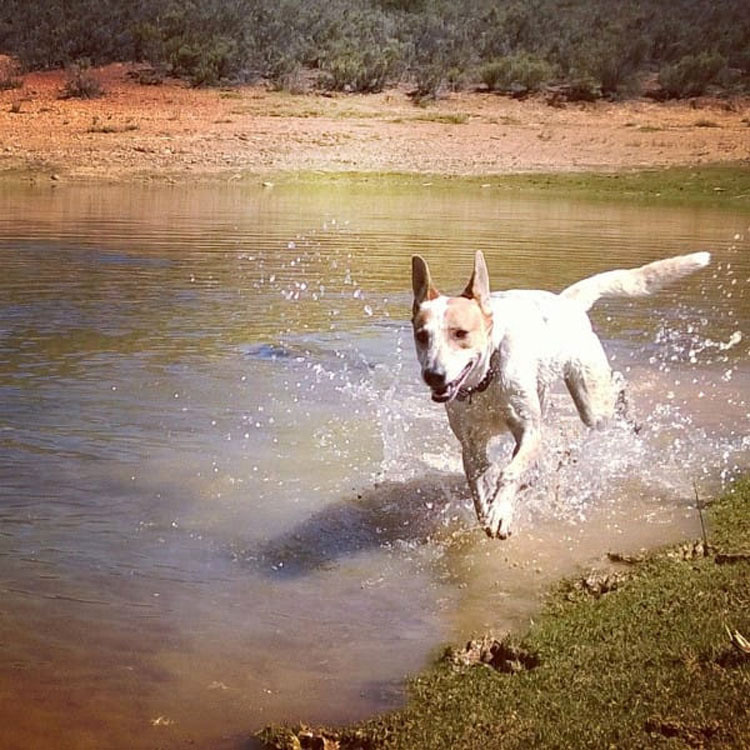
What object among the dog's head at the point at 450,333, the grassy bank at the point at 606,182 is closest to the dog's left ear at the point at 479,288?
the dog's head at the point at 450,333

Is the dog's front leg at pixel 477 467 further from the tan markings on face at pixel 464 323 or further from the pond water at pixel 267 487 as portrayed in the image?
the tan markings on face at pixel 464 323

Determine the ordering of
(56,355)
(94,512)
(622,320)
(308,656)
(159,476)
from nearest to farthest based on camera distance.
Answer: (308,656)
(94,512)
(159,476)
(56,355)
(622,320)

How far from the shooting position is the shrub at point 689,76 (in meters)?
32.5

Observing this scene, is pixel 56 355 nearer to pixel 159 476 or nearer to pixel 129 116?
pixel 159 476

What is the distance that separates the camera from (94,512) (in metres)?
5.72

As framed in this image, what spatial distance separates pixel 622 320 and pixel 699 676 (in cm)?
746

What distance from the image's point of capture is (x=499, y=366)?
17.5ft

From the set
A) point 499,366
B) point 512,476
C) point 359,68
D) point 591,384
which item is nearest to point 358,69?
point 359,68

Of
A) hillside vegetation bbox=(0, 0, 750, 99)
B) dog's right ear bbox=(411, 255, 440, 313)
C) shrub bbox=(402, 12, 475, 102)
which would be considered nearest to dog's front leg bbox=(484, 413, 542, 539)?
dog's right ear bbox=(411, 255, 440, 313)

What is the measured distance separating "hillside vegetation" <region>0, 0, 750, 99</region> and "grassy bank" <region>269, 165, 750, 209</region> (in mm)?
7678

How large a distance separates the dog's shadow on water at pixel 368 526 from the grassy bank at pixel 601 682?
99cm

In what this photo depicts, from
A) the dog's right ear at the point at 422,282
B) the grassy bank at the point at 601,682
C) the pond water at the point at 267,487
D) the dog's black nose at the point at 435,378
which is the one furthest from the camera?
the dog's right ear at the point at 422,282

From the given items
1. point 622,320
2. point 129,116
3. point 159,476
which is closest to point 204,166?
point 129,116

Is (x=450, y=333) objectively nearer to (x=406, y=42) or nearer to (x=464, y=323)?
(x=464, y=323)
